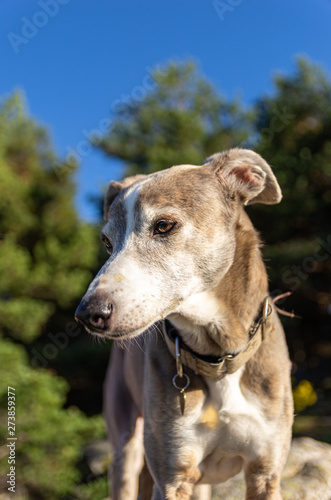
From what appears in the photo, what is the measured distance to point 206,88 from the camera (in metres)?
14.8

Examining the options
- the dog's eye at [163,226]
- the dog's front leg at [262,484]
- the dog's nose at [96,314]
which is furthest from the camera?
the dog's front leg at [262,484]

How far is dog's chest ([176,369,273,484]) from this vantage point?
2.40 m

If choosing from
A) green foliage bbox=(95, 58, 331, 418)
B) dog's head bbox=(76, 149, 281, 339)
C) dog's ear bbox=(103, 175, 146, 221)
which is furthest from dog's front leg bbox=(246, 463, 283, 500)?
green foliage bbox=(95, 58, 331, 418)

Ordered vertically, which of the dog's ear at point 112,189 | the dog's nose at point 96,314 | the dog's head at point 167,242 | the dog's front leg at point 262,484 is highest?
the dog's ear at point 112,189

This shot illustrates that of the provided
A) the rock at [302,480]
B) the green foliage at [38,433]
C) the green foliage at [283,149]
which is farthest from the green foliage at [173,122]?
the rock at [302,480]

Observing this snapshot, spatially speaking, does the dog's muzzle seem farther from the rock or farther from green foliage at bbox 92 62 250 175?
green foliage at bbox 92 62 250 175

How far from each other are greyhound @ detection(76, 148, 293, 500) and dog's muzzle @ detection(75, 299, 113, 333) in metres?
0.34

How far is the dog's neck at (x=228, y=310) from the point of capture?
2.35 m

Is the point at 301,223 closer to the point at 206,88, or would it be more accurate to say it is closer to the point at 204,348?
the point at 206,88

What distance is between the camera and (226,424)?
8.00ft

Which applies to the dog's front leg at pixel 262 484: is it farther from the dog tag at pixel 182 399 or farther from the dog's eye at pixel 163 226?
the dog's eye at pixel 163 226

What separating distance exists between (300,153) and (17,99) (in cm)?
755

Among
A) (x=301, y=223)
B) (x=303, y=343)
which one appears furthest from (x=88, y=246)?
(x=303, y=343)

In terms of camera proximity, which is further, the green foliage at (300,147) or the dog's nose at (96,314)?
the green foliage at (300,147)
